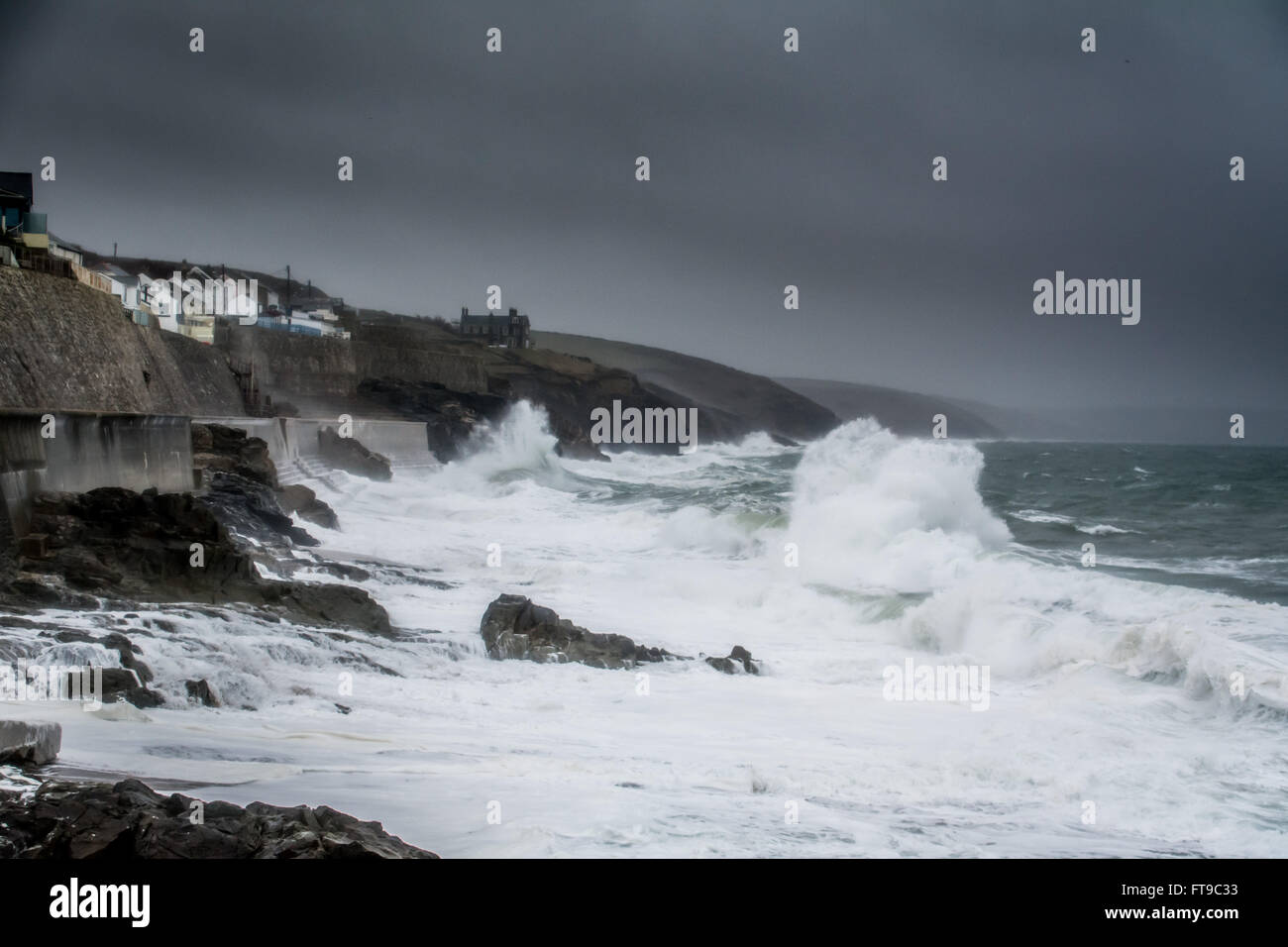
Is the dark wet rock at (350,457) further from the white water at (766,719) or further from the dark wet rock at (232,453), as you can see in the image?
the white water at (766,719)

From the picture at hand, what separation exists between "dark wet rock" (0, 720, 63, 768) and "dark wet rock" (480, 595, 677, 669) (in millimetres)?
4963

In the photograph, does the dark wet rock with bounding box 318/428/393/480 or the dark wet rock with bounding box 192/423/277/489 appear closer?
the dark wet rock with bounding box 192/423/277/489

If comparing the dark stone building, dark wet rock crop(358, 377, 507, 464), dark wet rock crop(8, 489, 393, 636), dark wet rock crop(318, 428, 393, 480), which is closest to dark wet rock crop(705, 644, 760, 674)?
dark wet rock crop(8, 489, 393, 636)

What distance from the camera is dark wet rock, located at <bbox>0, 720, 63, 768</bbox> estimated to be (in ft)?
16.0

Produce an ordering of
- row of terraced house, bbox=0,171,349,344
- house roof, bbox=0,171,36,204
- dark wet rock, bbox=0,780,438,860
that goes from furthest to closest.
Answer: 1. house roof, bbox=0,171,36,204
2. row of terraced house, bbox=0,171,349,344
3. dark wet rock, bbox=0,780,438,860

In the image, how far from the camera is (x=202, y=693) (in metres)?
7.18

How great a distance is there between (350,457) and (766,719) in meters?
21.6

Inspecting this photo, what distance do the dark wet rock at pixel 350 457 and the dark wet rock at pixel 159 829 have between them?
24.1m

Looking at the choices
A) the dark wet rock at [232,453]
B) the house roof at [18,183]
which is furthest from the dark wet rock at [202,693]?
the house roof at [18,183]

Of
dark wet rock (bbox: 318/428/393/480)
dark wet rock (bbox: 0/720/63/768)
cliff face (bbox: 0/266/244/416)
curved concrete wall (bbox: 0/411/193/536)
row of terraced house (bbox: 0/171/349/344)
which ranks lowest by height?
dark wet rock (bbox: 0/720/63/768)

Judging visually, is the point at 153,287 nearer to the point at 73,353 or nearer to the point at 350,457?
the point at 350,457

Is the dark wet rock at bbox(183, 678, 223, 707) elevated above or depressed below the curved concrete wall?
below

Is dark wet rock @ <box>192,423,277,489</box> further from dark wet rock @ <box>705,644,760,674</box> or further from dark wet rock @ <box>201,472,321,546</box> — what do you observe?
dark wet rock @ <box>705,644,760,674</box>
